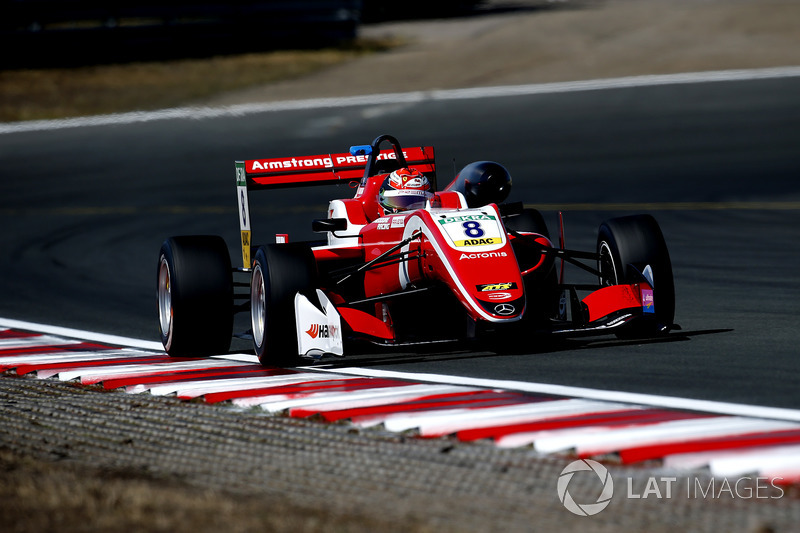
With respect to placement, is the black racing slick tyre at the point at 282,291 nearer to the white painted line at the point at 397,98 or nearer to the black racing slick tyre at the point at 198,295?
the black racing slick tyre at the point at 198,295

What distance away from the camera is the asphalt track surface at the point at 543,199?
805 centimetres

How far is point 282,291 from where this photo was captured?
813cm

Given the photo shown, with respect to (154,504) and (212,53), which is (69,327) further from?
(212,53)

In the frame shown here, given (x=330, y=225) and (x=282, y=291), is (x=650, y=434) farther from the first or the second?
(x=330, y=225)

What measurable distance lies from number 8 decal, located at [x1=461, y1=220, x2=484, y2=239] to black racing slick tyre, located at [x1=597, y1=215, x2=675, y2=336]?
3.49 ft

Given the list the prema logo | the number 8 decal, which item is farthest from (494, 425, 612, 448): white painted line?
the number 8 decal

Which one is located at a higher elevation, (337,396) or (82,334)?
(82,334)

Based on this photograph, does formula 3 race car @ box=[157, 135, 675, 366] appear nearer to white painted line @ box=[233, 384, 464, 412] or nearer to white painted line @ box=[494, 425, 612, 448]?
white painted line @ box=[233, 384, 464, 412]

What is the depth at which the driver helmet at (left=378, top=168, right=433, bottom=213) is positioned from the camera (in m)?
9.23

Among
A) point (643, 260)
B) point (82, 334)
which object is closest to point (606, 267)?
point (643, 260)

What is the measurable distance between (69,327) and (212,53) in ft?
71.7

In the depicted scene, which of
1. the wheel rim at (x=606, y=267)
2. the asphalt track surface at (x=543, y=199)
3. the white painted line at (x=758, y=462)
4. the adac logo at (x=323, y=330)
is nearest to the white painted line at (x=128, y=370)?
the adac logo at (x=323, y=330)

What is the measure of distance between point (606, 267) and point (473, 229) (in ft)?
4.33

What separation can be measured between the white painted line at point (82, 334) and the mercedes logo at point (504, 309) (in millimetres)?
2873
